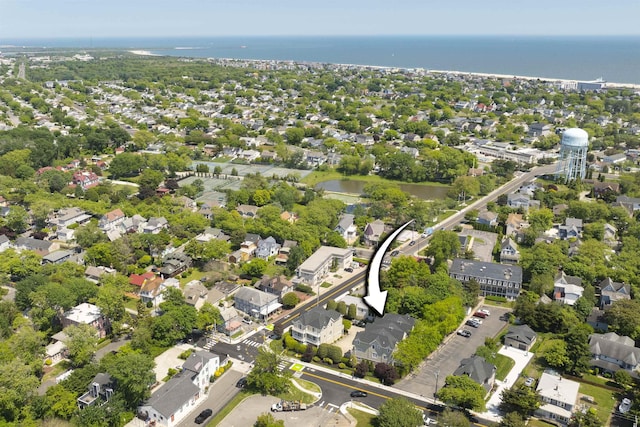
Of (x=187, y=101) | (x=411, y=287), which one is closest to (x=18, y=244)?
(x=411, y=287)

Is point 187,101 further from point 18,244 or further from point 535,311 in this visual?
point 535,311

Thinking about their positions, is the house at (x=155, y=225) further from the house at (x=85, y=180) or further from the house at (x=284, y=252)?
the house at (x=85, y=180)

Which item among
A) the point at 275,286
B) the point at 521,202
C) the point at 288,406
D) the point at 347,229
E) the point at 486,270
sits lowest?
the point at 288,406

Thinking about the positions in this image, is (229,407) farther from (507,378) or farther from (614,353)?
(614,353)

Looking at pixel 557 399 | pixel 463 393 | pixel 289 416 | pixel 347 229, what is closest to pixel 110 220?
pixel 347 229

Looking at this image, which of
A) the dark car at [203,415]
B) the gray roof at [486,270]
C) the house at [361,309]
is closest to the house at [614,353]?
the gray roof at [486,270]

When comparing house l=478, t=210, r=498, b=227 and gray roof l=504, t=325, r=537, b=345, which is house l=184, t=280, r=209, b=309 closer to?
gray roof l=504, t=325, r=537, b=345
